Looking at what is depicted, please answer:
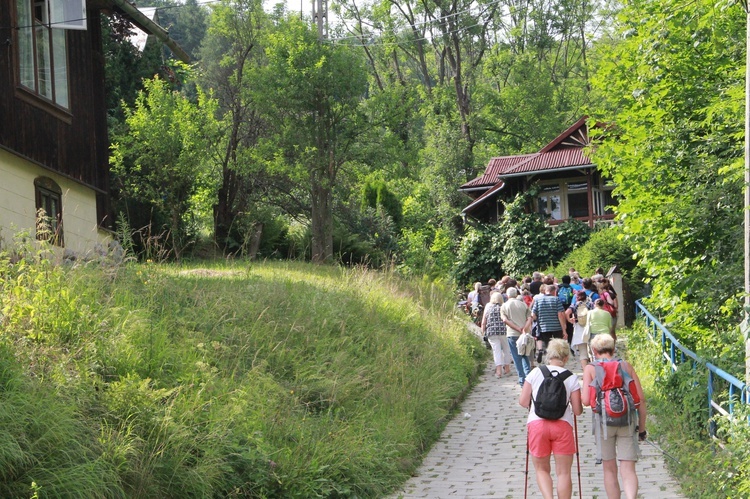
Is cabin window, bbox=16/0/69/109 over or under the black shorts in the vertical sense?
over

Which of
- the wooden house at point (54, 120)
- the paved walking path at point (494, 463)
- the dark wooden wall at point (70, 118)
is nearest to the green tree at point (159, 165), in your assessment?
the wooden house at point (54, 120)

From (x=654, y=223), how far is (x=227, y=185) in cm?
2190

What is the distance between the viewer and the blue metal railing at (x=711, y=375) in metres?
8.62

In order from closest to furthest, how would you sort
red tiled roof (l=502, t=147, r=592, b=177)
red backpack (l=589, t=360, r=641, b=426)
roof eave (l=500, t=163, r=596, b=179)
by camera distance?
red backpack (l=589, t=360, r=641, b=426)
roof eave (l=500, t=163, r=596, b=179)
red tiled roof (l=502, t=147, r=592, b=177)

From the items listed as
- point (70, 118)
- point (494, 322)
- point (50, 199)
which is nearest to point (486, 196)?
point (494, 322)

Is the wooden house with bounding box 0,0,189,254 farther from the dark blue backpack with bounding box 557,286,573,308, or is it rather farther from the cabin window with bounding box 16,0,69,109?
the dark blue backpack with bounding box 557,286,573,308

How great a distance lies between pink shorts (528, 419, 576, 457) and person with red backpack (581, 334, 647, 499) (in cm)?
38

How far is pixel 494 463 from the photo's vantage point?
1098 cm

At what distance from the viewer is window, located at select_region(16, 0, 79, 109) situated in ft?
51.9

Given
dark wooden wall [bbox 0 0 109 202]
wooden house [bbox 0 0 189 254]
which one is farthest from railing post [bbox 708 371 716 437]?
dark wooden wall [bbox 0 0 109 202]

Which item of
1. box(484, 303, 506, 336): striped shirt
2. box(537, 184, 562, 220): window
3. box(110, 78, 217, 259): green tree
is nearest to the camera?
box(484, 303, 506, 336): striped shirt

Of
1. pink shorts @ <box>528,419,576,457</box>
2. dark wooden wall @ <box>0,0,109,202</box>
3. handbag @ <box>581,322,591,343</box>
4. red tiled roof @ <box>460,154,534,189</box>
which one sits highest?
dark wooden wall @ <box>0,0,109,202</box>

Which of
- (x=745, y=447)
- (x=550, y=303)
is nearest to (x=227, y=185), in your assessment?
(x=550, y=303)

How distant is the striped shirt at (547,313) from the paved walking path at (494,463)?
1.90m
